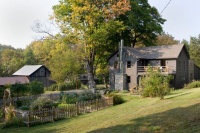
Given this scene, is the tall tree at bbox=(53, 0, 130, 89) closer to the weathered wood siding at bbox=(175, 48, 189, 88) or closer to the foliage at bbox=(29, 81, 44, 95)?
the foliage at bbox=(29, 81, 44, 95)

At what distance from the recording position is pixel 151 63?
42281 mm

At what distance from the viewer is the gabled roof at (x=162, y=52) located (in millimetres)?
40097

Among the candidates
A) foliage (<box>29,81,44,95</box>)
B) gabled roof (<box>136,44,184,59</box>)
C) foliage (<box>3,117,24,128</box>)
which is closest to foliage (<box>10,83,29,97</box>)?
foliage (<box>29,81,44,95</box>)

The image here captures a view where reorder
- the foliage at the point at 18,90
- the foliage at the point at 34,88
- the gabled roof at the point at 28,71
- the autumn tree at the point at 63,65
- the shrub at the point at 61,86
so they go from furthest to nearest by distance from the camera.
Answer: the gabled roof at the point at 28,71 → the autumn tree at the point at 63,65 → the shrub at the point at 61,86 → the foliage at the point at 34,88 → the foliage at the point at 18,90

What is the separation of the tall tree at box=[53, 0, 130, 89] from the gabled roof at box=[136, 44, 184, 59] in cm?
680

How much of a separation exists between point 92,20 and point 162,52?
13.3 meters

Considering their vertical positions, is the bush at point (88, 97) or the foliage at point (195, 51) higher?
the foliage at point (195, 51)

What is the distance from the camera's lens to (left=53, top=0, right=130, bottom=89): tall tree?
38312 millimetres

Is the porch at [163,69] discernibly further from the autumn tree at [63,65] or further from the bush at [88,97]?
the autumn tree at [63,65]

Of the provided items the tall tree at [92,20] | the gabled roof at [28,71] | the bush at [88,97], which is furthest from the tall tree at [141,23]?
the gabled roof at [28,71]

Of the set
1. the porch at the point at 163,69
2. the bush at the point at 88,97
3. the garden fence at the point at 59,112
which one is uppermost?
the porch at the point at 163,69

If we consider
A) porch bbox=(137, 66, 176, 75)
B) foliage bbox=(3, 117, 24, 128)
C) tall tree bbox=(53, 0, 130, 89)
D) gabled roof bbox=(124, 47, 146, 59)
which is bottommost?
foliage bbox=(3, 117, 24, 128)

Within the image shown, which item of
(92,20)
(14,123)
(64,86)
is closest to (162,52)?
(92,20)

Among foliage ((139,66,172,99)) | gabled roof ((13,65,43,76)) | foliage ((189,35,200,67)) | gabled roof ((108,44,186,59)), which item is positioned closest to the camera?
foliage ((139,66,172,99))
